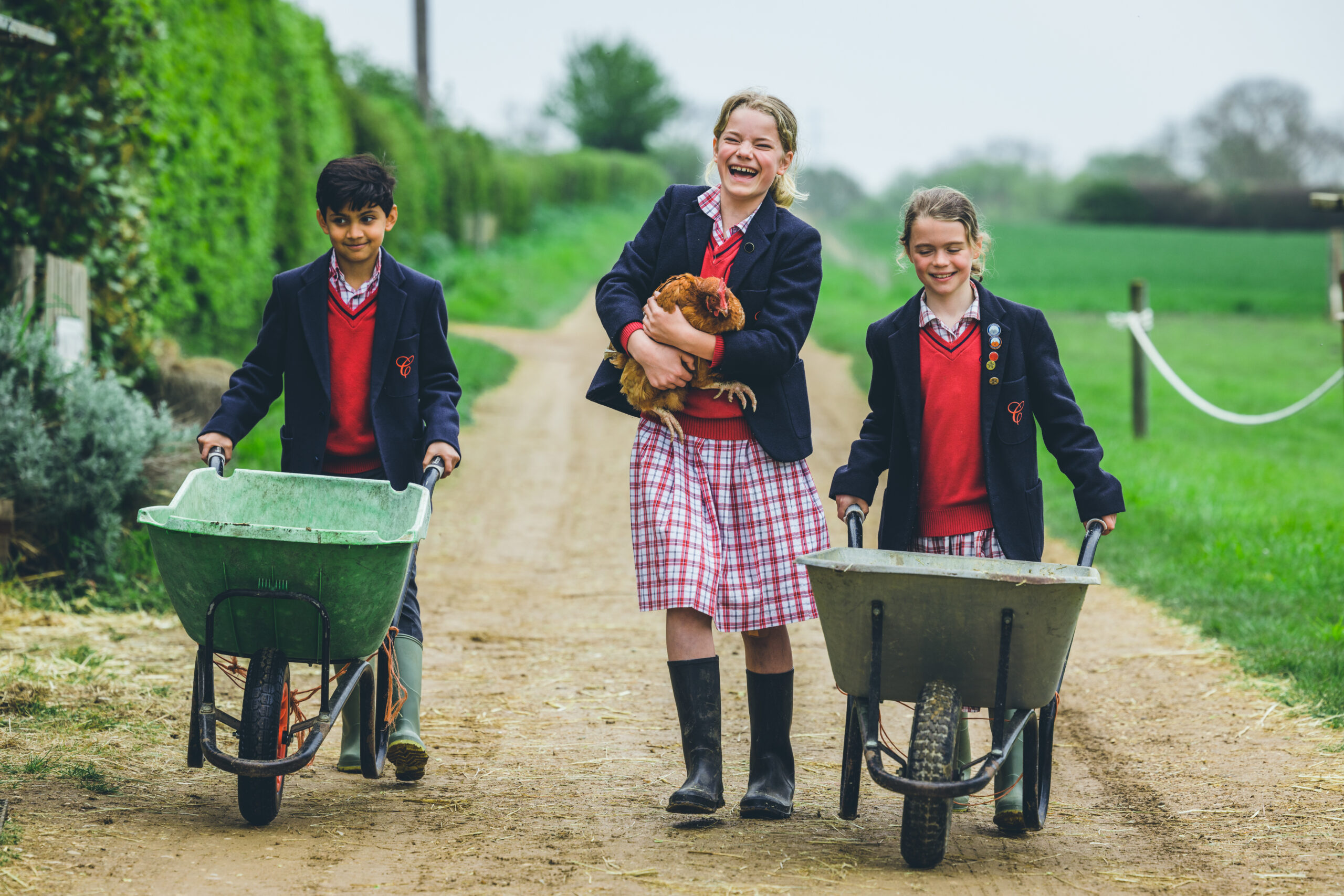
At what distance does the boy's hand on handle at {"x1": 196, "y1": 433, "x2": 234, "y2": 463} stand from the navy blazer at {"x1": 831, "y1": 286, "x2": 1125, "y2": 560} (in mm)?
1700

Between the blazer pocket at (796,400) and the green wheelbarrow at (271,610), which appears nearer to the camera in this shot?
the green wheelbarrow at (271,610)

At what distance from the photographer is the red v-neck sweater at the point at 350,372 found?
364cm

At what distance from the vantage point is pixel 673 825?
3.34 m

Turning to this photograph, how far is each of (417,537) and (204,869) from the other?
2.94ft

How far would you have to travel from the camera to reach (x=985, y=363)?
336 centimetres

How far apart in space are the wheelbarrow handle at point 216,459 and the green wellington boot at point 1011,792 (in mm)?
2251

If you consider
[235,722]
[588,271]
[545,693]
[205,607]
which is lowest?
[545,693]

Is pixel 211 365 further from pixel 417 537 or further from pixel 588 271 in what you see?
pixel 588 271

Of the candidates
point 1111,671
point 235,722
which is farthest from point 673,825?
Answer: point 1111,671

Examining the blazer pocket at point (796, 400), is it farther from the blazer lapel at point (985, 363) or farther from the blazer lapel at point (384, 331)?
the blazer lapel at point (384, 331)

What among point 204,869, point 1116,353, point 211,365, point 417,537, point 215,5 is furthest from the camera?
point 1116,353

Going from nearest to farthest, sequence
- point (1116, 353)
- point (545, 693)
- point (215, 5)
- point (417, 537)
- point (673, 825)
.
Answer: point (417, 537) → point (673, 825) → point (545, 693) → point (215, 5) → point (1116, 353)

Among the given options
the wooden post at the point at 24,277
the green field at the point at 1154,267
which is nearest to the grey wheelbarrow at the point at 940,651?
the wooden post at the point at 24,277

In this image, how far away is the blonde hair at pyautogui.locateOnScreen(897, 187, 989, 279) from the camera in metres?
3.37
